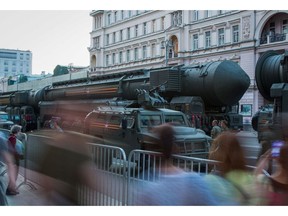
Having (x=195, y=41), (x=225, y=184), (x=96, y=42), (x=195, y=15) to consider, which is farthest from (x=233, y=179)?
(x=195, y=41)

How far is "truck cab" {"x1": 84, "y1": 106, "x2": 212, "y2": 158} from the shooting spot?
8633 mm

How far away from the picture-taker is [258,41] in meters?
30.9

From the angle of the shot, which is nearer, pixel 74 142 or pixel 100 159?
pixel 74 142

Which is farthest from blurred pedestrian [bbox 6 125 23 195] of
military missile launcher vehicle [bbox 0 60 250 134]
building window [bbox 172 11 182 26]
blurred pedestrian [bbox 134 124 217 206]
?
building window [bbox 172 11 182 26]

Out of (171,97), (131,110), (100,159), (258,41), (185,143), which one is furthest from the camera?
(258,41)

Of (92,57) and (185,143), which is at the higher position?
(92,57)

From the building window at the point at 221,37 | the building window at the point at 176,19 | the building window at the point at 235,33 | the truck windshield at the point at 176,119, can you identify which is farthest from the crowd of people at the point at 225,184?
the building window at the point at 235,33

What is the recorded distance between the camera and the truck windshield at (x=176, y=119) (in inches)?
375

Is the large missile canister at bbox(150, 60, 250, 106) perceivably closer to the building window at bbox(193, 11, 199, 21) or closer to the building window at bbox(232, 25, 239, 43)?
the building window at bbox(193, 11, 199, 21)

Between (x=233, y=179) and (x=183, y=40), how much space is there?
25.5 m
